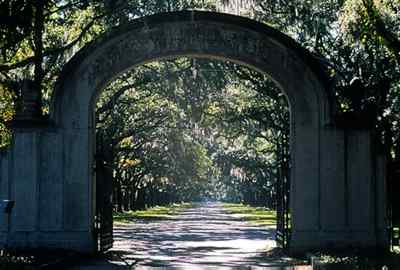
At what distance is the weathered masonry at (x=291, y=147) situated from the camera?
18.8 metres

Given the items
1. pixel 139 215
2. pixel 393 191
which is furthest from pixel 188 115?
pixel 139 215

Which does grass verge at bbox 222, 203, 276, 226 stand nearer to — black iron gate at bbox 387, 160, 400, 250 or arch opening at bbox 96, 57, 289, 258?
arch opening at bbox 96, 57, 289, 258

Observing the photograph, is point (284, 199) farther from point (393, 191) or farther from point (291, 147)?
point (393, 191)

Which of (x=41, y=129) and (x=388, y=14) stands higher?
(x=388, y=14)

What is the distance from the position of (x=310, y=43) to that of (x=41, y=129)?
11.2 m

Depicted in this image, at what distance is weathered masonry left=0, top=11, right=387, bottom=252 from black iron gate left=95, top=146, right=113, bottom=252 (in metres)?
0.61

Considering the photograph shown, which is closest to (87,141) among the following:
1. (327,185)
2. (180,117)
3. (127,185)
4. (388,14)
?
(327,185)

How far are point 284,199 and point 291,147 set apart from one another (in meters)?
1.65

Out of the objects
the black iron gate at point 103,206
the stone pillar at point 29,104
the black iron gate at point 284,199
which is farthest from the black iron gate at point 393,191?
the stone pillar at point 29,104

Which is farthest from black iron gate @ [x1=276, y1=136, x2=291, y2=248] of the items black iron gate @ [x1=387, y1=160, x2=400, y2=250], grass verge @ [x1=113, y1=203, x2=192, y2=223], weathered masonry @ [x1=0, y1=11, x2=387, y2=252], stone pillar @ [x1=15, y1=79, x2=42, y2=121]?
grass verge @ [x1=113, y1=203, x2=192, y2=223]

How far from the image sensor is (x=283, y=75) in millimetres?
19156

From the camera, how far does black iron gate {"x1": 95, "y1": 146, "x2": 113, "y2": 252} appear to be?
19.8 metres

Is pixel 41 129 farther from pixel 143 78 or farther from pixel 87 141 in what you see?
pixel 143 78

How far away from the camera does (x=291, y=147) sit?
19344 mm
